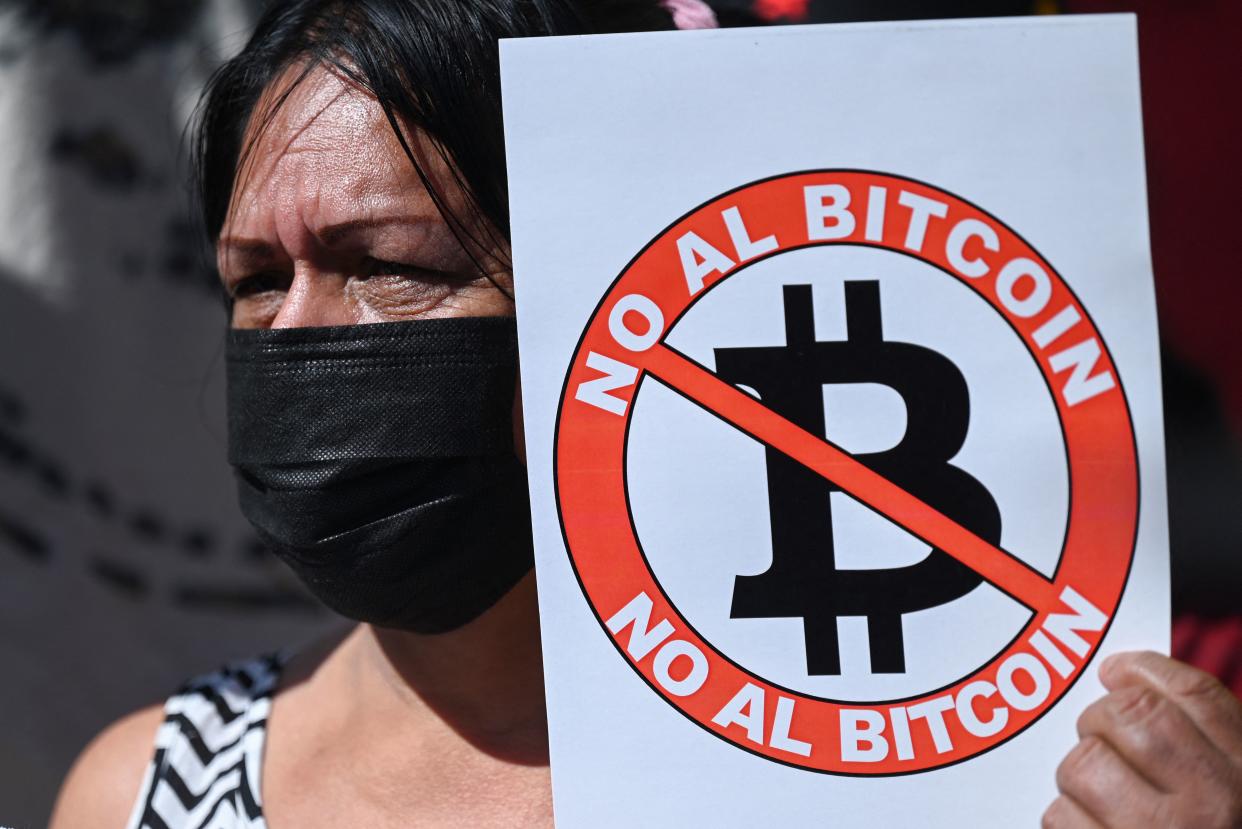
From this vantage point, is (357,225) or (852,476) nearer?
(852,476)

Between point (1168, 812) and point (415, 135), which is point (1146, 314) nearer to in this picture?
point (1168, 812)

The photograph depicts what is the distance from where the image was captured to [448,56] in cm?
141

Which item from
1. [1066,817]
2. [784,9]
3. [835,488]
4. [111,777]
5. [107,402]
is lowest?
[111,777]

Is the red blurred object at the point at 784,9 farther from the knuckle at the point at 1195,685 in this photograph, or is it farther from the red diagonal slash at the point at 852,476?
the knuckle at the point at 1195,685

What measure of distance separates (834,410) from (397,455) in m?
0.53

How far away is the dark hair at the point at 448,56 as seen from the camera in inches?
54.5

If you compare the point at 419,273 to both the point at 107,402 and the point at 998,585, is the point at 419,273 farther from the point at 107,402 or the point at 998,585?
the point at 107,402

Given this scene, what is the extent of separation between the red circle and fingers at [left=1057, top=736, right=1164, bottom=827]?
6 centimetres

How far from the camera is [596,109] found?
117 cm

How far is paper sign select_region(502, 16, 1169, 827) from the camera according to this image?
1133mm

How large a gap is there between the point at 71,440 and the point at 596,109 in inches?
85.9

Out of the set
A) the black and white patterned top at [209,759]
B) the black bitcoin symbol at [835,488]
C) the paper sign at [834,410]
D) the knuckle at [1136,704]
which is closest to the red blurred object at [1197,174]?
the paper sign at [834,410]

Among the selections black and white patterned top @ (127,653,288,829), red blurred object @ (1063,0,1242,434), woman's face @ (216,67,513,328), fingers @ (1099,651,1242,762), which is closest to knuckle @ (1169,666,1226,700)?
fingers @ (1099,651,1242,762)

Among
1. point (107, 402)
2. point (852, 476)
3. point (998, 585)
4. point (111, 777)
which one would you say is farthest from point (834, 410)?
point (107, 402)
